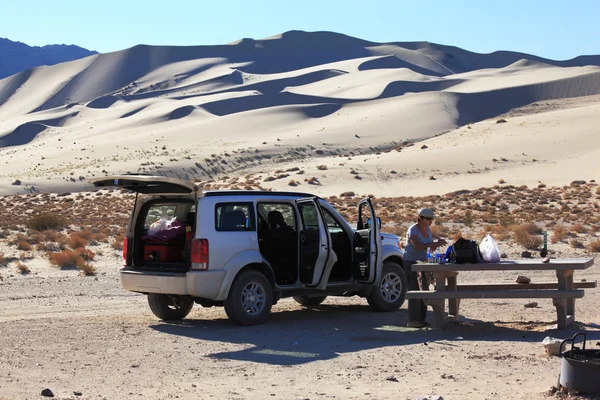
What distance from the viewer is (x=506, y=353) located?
10273mm

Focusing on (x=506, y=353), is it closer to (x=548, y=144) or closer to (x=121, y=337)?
(x=121, y=337)

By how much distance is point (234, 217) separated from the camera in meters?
12.2

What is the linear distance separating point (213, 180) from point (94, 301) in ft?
183

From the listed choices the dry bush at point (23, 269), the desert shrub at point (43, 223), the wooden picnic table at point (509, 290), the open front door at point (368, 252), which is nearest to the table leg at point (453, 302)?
the wooden picnic table at point (509, 290)

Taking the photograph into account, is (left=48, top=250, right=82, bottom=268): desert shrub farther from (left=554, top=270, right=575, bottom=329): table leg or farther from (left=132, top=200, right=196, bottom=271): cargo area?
(left=554, top=270, right=575, bottom=329): table leg

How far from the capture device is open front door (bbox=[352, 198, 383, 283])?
12930 millimetres

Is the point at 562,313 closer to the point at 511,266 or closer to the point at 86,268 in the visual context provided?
the point at 511,266

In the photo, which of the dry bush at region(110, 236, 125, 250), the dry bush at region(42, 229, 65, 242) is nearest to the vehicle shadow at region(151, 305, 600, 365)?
the dry bush at region(110, 236, 125, 250)

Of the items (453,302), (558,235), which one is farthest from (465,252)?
(558,235)

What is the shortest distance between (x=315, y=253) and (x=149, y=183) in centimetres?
234

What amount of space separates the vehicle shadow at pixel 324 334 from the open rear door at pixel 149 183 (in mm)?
1765

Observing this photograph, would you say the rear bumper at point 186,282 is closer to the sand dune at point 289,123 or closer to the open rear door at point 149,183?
the open rear door at point 149,183

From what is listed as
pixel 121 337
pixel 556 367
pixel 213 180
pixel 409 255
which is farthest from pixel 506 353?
pixel 213 180

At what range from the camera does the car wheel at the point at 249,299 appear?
12039mm
